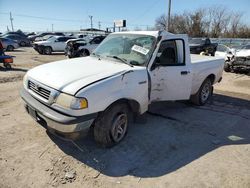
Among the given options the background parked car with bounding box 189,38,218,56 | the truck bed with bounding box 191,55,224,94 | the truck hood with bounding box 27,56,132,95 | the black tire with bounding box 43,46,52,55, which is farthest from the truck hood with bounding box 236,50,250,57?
the black tire with bounding box 43,46,52,55

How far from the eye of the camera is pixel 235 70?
490 inches

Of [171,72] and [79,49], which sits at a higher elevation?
[171,72]

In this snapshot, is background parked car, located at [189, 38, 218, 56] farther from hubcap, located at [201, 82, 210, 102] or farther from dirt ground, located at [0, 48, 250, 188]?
dirt ground, located at [0, 48, 250, 188]

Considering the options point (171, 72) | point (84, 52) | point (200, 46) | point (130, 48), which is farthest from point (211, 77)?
point (200, 46)

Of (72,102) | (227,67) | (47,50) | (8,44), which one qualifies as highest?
(72,102)

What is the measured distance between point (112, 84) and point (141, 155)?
120 centimetres

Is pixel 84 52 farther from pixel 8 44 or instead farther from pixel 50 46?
pixel 8 44

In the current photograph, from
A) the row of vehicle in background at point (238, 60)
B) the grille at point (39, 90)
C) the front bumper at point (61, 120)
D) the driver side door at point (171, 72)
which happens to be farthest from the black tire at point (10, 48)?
the front bumper at point (61, 120)

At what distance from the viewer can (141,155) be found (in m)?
3.75

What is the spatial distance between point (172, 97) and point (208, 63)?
1869 mm

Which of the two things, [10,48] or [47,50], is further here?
[10,48]

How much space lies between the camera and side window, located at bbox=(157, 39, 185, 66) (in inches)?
183

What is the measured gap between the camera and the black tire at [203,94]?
620 cm

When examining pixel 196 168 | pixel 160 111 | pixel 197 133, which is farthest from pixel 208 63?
pixel 196 168
